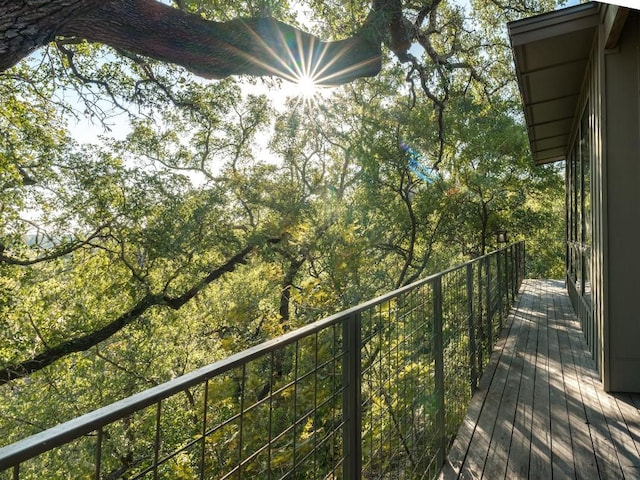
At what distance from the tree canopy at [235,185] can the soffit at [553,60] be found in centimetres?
227

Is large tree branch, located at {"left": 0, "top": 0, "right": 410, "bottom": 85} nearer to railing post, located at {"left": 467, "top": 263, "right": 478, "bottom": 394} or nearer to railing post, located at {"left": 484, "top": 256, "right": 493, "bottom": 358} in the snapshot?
railing post, located at {"left": 484, "top": 256, "right": 493, "bottom": 358}

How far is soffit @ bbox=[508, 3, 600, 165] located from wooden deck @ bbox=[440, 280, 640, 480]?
3.01 metres

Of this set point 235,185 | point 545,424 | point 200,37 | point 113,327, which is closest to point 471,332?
point 545,424

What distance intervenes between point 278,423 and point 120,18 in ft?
22.8

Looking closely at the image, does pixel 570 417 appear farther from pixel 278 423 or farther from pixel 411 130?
pixel 411 130

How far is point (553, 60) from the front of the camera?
4672 millimetres

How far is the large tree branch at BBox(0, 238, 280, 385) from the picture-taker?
9516 mm

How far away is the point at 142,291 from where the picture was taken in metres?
10.9

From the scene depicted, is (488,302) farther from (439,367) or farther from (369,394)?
(369,394)

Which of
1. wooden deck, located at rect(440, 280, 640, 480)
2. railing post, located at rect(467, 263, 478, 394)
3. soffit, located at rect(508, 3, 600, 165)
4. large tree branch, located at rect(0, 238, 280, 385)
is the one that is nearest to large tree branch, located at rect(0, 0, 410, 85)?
soffit, located at rect(508, 3, 600, 165)

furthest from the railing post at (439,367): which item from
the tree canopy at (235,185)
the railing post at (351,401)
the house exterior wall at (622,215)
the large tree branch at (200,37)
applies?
the tree canopy at (235,185)

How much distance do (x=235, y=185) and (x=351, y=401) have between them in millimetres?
11564

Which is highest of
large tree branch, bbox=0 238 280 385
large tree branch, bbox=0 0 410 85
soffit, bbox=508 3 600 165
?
large tree branch, bbox=0 0 410 85

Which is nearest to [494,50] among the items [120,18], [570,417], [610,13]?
[610,13]
